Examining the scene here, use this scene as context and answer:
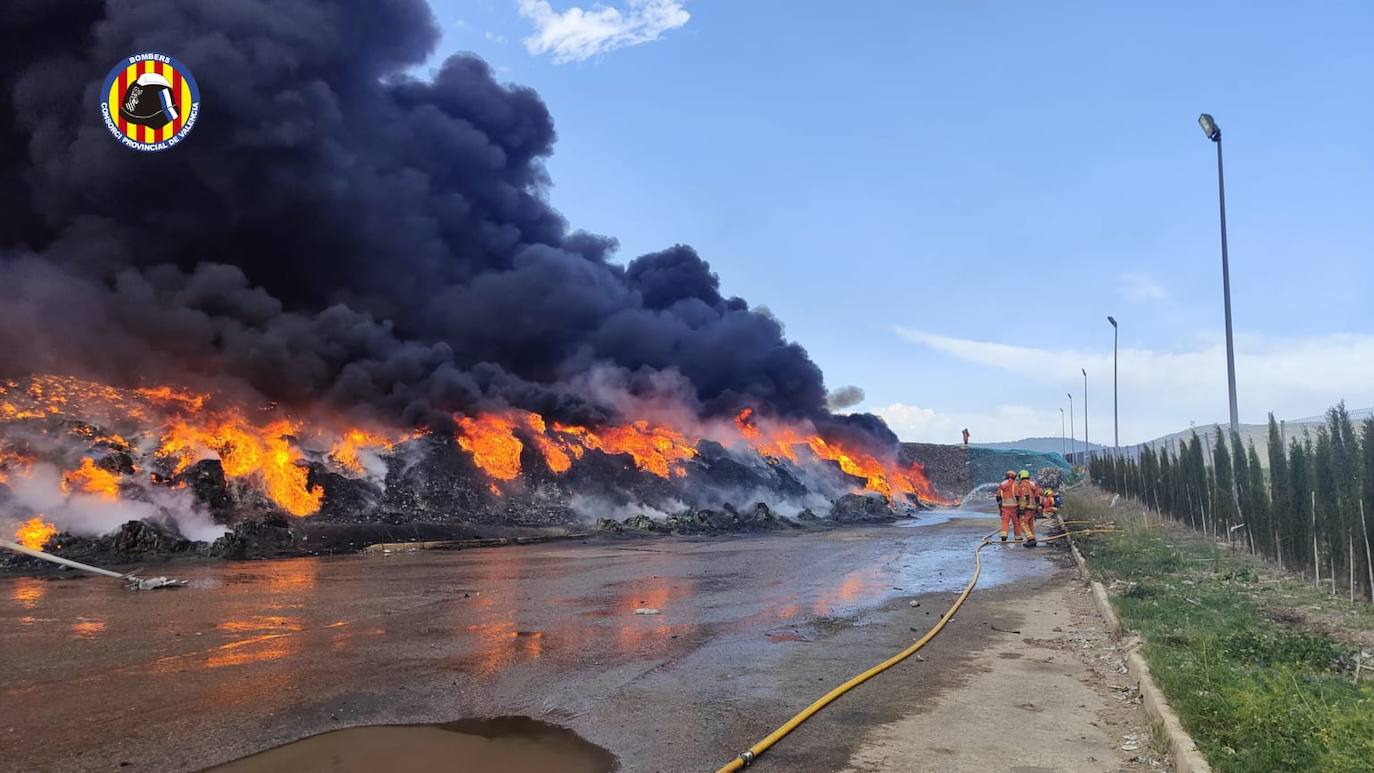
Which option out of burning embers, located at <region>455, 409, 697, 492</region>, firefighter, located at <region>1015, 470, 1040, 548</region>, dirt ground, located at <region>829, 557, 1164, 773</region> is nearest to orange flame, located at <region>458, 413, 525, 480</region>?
burning embers, located at <region>455, 409, 697, 492</region>

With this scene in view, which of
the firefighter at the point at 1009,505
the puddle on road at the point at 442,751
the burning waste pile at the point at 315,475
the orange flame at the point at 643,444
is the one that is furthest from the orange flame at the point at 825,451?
the puddle on road at the point at 442,751

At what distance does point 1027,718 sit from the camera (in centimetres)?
551

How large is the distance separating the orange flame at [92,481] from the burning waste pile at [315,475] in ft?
0.11

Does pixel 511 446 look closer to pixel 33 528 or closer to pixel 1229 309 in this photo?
pixel 33 528

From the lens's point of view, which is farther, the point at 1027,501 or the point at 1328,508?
the point at 1027,501

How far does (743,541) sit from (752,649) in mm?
15136

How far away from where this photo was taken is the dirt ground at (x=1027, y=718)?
468 cm

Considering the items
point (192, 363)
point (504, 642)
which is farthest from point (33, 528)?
point (504, 642)

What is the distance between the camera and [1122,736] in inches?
201

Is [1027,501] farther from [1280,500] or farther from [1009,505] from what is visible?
[1280,500]

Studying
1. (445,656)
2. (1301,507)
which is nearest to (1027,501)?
(1301,507)

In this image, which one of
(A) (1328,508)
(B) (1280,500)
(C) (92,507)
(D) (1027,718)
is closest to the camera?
(D) (1027,718)

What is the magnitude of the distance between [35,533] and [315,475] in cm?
778

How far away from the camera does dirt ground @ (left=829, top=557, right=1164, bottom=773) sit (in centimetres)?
468
